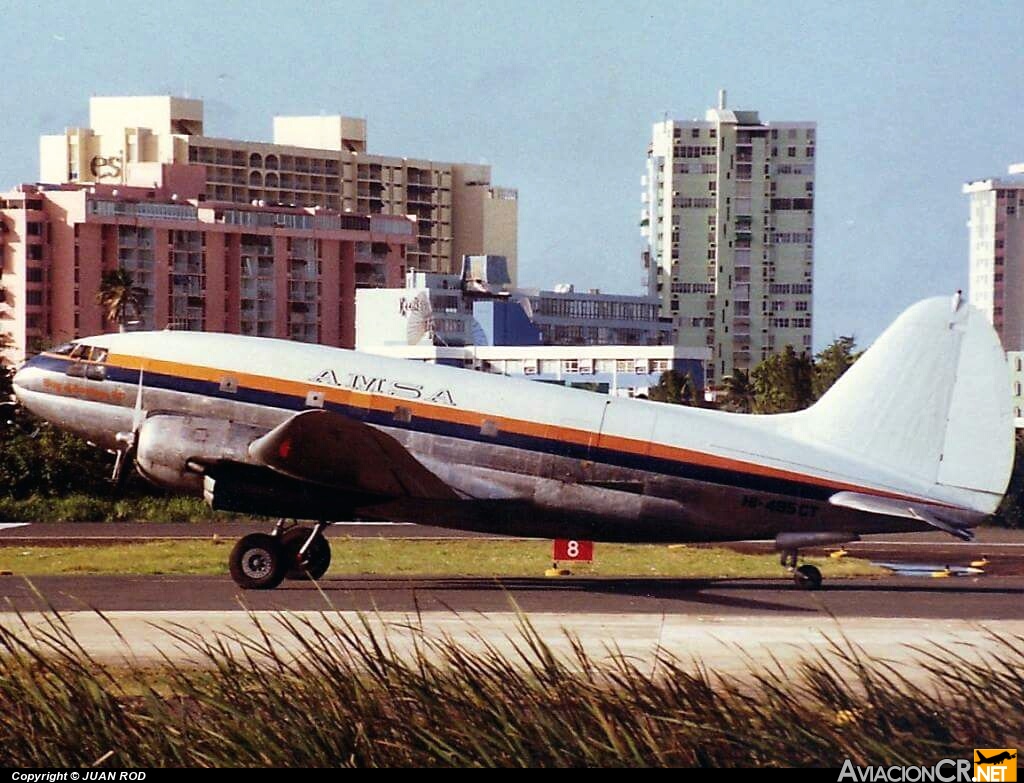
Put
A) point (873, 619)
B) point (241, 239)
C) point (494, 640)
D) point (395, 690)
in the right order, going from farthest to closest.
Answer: point (241, 239) < point (873, 619) < point (494, 640) < point (395, 690)

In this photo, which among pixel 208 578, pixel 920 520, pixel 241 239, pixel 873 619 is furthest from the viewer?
pixel 241 239

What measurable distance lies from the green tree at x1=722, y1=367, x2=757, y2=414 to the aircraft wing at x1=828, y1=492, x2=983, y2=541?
1506 inches

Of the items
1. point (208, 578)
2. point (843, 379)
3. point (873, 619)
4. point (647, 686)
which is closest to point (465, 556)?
point (208, 578)

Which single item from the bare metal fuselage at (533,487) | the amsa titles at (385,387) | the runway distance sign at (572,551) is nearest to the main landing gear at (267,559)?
the bare metal fuselage at (533,487)

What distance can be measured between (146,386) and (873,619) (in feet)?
42.6

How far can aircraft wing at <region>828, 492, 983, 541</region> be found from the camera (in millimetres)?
28281

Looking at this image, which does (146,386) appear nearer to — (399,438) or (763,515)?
(399,438)

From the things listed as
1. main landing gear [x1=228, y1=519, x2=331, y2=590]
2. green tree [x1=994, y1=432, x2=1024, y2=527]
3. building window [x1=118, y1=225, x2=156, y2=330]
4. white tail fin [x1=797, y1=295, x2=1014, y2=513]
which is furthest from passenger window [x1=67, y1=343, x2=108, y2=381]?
building window [x1=118, y1=225, x2=156, y2=330]

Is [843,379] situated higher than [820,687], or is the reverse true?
[843,379]

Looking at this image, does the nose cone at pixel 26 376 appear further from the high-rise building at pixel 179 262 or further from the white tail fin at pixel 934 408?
the high-rise building at pixel 179 262

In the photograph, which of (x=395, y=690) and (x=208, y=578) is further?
(x=208, y=578)

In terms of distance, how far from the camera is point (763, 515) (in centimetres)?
2880

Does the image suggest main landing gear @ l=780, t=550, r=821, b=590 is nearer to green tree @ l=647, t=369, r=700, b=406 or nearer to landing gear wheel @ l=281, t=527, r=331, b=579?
landing gear wheel @ l=281, t=527, r=331, b=579

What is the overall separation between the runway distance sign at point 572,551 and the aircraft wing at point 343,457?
313 cm
